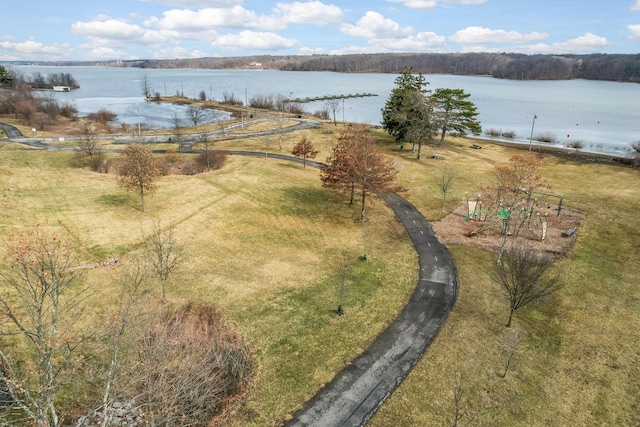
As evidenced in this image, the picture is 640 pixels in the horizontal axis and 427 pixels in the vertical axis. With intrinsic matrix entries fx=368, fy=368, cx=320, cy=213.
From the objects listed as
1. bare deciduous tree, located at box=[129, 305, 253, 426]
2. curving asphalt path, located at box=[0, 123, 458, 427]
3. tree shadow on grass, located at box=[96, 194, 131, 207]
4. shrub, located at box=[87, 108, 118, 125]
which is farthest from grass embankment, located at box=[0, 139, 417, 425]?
shrub, located at box=[87, 108, 118, 125]

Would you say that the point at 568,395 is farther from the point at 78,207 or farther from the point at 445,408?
the point at 78,207

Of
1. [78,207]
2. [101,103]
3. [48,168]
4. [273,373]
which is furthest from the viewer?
[101,103]

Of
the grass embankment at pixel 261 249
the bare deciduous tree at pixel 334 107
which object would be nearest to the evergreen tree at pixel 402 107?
the bare deciduous tree at pixel 334 107

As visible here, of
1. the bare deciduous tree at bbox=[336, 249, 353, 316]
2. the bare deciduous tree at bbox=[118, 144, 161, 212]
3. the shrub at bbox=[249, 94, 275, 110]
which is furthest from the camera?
the shrub at bbox=[249, 94, 275, 110]

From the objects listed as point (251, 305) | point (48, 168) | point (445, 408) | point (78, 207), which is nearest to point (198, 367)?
point (251, 305)

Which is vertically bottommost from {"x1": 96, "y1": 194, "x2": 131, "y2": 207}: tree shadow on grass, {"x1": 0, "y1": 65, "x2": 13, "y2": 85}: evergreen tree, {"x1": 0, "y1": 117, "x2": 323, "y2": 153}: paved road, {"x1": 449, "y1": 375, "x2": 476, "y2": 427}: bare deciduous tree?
{"x1": 449, "y1": 375, "x2": 476, "y2": 427}: bare deciduous tree

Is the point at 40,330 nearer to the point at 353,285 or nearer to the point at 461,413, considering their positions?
the point at 461,413

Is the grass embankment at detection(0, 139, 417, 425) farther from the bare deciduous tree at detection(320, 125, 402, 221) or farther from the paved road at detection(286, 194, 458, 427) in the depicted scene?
the bare deciduous tree at detection(320, 125, 402, 221)
